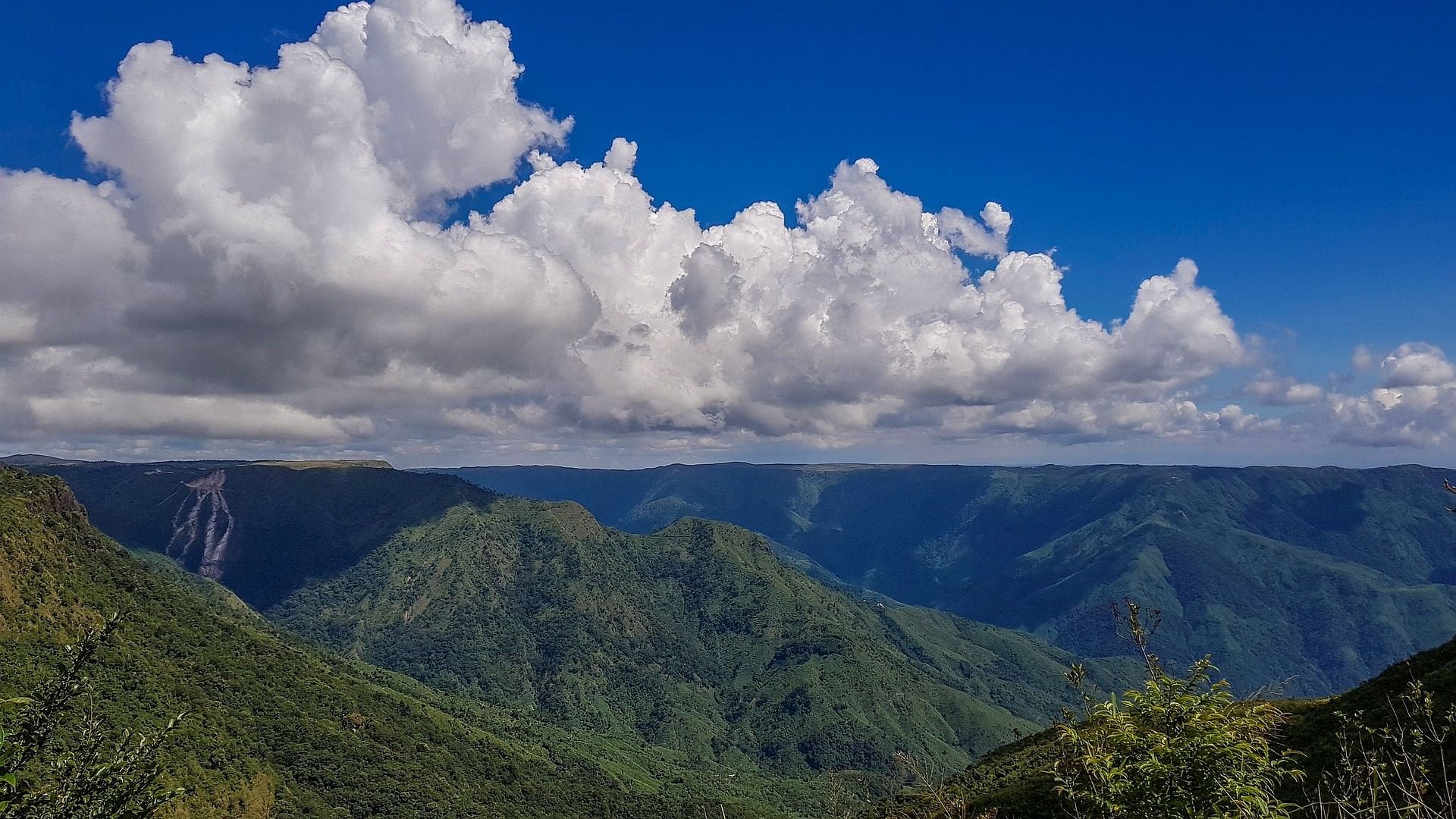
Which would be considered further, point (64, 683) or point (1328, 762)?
point (1328, 762)

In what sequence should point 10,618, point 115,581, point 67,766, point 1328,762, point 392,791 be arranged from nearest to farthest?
point 67,766 < point 1328,762 < point 10,618 < point 115,581 < point 392,791

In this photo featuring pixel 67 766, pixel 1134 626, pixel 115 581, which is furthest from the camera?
pixel 115 581

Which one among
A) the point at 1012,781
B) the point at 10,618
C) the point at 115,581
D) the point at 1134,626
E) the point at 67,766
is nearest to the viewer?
the point at 1134,626

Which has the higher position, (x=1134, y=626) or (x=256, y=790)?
(x=1134, y=626)

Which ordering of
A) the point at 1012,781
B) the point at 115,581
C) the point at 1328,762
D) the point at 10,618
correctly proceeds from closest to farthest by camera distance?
1. the point at 1328,762
2. the point at 1012,781
3. the point at 10,618
4. the point at 115,581

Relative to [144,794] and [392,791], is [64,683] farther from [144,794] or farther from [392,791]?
[392,791]

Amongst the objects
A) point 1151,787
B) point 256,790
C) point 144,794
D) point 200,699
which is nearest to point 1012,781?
point 1151,787

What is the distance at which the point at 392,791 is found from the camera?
19988 centimetres

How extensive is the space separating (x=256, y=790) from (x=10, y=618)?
57731 millimetres

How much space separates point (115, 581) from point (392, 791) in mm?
87300

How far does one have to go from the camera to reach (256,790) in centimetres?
16012

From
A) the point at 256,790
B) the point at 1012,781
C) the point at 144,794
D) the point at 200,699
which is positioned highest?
the point at 144,794

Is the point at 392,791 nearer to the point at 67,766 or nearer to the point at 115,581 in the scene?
the point at 115,581

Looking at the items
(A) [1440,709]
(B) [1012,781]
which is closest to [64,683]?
(A) [1440,709]
